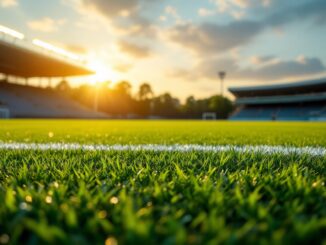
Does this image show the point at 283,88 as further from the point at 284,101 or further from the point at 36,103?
the point at 36,103

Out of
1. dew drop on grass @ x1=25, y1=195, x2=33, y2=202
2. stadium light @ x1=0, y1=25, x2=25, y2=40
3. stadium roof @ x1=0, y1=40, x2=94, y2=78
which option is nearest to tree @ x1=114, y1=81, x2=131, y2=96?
stadium roof @ x1=0, y1=40, x2=94, y2=78

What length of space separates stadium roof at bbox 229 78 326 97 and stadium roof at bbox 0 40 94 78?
2840 cm

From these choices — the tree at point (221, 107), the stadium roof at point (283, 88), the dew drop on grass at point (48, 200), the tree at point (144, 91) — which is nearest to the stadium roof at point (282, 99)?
the stadium roof at point (283, 88)

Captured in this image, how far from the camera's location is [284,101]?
4638 centimetres

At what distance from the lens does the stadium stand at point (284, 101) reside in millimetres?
42875

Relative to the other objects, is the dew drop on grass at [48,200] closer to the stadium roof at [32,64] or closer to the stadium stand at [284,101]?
the stadium roof at [32,64]

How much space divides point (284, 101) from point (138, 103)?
30600 mm

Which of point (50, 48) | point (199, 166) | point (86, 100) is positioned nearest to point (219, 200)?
point (199, 166)

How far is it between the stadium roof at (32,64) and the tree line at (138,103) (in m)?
18.6

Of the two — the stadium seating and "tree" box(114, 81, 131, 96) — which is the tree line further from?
the stadium seating

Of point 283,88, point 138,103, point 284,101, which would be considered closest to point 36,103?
point 138,103

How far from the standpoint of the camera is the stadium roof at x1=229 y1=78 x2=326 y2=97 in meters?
43.2

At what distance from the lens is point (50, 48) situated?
3431 cm

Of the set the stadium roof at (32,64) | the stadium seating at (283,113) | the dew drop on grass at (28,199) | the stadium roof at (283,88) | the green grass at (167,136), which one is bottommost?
the green grass at (167,136)
